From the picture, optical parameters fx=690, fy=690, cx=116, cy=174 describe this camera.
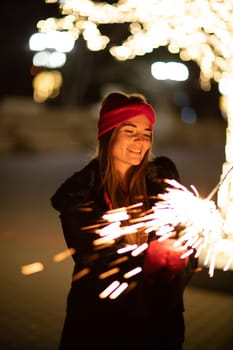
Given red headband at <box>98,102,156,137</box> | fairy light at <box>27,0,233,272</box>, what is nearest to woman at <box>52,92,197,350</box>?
red headband at <box>98,102,156,137</box>

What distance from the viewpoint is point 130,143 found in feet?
12.2

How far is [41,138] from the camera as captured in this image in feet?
79.9

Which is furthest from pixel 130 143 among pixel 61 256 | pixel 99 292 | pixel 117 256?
pixel 61 256

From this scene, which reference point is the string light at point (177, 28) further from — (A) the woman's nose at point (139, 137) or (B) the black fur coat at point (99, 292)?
(B) the black fur coat at point (99, 292)

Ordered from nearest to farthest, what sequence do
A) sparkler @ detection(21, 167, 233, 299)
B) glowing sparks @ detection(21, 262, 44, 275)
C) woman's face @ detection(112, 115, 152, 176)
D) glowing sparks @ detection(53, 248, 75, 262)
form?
1. sparkler @ detection(21, 167, 233, 299)
2. woman's face @ detection(112, 115, 152, 176)
3. glowing sparks @ detection(21, 262, 44, 275)
4. glowing sparks @ detection(53, 248, 75, 262)

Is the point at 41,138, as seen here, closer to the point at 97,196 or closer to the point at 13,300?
the point at 13,300

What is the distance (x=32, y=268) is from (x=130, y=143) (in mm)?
4748

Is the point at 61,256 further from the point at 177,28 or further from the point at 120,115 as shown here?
the point at 120,115

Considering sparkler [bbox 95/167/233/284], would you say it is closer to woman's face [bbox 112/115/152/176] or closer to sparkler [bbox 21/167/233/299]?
sparkler [bbox 21/167/233/299]

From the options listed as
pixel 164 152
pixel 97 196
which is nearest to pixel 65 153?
pixel 164 152

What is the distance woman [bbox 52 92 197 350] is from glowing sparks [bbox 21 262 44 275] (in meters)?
4.19

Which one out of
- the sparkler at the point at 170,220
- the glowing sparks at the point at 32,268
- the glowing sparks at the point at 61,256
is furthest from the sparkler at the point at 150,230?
the glowing sparks at the point at 61,256

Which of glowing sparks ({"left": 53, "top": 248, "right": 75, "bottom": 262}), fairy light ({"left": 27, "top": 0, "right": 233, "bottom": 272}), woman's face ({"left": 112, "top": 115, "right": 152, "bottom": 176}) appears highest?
fairy light ({"left": 27, "top": 0, "right": 233, "bottom": 272})

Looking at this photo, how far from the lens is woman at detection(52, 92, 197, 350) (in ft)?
11.7
